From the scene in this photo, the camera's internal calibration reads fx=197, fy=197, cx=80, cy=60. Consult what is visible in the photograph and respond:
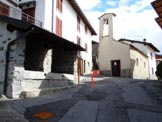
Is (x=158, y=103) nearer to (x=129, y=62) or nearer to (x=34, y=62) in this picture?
(x=34, y=62)

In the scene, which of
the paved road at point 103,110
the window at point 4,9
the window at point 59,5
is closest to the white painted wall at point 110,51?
the window at point 59,5

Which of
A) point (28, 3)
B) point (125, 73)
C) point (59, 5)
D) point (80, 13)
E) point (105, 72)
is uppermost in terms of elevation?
point (80, 13)

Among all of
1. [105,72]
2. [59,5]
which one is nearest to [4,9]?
[59,5]

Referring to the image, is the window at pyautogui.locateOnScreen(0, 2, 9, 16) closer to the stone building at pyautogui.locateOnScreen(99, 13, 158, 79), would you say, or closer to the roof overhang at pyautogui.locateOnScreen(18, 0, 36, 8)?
the roof overhang at pyautogui.locateOnScreen(18, 0, 36, 8)

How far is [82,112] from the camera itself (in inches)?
249

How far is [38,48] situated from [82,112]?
719 cm

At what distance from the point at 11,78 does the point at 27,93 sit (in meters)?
0.94

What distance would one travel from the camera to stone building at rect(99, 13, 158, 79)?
24.2 meters

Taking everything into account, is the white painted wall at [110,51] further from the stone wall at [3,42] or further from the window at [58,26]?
the stone wall at [3,42]

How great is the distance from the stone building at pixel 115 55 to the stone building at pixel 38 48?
4.13 meters

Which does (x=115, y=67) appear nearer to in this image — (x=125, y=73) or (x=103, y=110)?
(x=125, y=73)

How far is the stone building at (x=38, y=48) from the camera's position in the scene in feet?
28.0

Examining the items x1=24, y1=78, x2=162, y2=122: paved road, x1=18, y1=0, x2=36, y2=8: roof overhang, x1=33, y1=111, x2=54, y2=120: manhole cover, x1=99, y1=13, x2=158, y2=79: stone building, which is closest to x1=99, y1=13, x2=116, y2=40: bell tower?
x1=99, y1=13, x2=158, y2=79: stone building

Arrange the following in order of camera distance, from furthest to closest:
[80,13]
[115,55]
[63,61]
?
1. [115,55]
2. [80,13]
3. [63,61]
